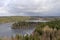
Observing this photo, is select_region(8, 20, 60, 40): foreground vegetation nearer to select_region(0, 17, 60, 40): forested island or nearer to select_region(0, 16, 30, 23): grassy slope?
select_region(0, 17, 60, 40): forested island

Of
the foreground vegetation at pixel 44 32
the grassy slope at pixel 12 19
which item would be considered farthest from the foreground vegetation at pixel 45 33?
the grassy slope at pixel 12 19

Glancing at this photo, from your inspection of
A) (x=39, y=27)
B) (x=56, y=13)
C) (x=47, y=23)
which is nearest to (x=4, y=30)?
(x=39, y=27)

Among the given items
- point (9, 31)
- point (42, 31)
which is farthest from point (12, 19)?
point (42, 31)

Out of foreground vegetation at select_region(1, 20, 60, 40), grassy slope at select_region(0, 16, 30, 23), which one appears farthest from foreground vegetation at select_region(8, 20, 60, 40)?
grassy slope at select_region(0, 16, 30, 23)

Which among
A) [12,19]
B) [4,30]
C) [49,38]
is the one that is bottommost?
[49,38]

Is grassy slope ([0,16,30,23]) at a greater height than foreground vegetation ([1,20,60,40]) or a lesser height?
greater

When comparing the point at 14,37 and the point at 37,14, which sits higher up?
the point at 37,14

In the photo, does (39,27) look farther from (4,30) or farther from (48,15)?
(4,30)

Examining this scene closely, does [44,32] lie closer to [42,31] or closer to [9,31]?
[42,31]

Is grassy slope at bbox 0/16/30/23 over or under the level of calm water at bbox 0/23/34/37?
over

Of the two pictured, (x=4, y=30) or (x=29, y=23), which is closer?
(x=4, y=30)

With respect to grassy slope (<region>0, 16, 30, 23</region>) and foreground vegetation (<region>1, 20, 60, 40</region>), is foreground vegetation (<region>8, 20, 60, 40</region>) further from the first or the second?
grassy slope (<region>0, 16, 30, 23</region>)
